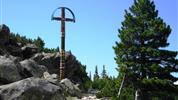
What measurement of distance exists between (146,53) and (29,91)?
84.5 ft

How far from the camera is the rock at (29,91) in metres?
14.7

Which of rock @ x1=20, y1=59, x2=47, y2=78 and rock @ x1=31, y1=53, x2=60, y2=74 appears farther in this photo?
rock @ x1=31, y1=53, x2=60, y2=74

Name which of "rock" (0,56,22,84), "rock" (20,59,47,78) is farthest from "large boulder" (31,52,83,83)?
"rock" (0,56,22,84)

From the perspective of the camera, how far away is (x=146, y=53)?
39656 mm

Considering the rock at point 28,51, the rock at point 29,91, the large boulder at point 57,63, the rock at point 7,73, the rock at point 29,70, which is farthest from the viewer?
the large boulder at point 57,63

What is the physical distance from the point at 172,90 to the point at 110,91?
5.12m

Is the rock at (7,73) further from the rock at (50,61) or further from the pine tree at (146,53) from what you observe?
the rock at (50,61)

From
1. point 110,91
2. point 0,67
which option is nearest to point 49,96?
point 0,67

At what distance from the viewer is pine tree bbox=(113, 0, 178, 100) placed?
3894cm

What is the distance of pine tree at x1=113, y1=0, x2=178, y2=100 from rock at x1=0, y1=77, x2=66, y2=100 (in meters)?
23.5

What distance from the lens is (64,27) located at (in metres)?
44.2

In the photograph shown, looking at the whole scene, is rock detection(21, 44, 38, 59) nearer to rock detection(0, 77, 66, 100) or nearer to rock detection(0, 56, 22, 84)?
rock detection(0, 56, 22, 84)

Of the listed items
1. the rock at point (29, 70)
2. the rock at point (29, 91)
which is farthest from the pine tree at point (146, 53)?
the rock at point (29, 91)

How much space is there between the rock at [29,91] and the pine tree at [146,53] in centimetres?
2350
